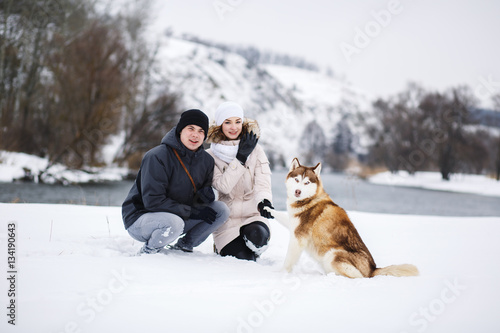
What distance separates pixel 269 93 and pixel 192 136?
253 feet

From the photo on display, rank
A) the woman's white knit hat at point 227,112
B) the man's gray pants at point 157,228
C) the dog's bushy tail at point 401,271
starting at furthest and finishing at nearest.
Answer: the woman's white knit hat at point 227,112 < the man's gray pants at point 157,228 < the dog's bushy tail at point 401,271

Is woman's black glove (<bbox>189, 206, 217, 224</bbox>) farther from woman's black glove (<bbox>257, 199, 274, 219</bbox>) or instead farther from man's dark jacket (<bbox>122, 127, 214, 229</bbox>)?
woman's black glove (<bbox>257, 199, 274, 219</bbox>)

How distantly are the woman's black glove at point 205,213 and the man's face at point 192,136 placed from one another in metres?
0.58

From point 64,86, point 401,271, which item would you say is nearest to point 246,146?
point 401,271

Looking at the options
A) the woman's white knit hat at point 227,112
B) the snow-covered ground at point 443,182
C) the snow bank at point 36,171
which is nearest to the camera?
the woman's white knit hat at point 227,112

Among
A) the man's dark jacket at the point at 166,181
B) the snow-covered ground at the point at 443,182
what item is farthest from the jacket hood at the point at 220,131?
the snow-covered ground at the point at 443,182

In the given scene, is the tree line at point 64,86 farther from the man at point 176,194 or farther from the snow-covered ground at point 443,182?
the snow-covered ground at point 443,182

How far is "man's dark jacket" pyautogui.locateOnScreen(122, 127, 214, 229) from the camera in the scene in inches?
111

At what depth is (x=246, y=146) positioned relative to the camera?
320 cm

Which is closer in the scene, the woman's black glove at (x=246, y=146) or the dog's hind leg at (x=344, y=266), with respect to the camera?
the dog's hind leg at (x=344, y=266)

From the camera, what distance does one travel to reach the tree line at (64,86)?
13.0 meters

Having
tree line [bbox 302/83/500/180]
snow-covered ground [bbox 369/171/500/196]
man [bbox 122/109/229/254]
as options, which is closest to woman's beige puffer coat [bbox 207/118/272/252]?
man [bbox 122/109/229/254]

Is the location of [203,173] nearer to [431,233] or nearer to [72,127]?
[431,233]

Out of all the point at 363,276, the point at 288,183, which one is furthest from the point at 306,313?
the point at 288,183
